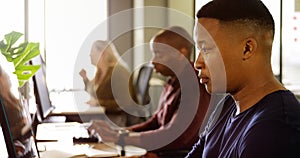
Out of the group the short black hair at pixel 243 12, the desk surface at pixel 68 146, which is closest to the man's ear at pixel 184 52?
the desk surface at pixel 68 146

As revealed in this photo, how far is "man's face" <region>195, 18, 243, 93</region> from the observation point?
1169 millimetres

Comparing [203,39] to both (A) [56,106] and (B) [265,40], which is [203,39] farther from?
(A) [56,106]

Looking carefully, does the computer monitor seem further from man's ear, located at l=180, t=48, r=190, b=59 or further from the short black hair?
man's ear, located at l=180, t=48, r=190, b=59

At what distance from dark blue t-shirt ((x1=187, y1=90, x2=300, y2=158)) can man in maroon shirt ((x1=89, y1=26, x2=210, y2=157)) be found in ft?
3.81

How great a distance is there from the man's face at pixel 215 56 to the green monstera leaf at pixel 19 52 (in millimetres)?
722

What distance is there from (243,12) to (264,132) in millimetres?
291

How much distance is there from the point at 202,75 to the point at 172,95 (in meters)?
1.48

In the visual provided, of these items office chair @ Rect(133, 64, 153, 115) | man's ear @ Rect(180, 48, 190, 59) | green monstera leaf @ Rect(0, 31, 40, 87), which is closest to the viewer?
green monstera leaf @ Rect(0, 31, 40, 87)

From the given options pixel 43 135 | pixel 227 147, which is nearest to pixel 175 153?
pixel 43 135

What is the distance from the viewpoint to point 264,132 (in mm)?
1043

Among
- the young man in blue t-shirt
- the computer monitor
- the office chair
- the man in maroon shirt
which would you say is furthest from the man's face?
the office chair

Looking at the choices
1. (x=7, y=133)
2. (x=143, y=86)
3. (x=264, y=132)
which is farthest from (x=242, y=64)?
(x=143, y=86)

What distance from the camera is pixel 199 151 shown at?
156 cm

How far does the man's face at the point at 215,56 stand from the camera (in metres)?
1.17
